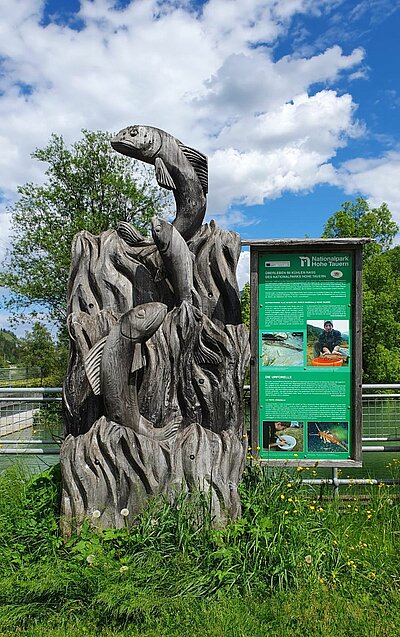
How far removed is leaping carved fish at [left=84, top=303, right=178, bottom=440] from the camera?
13.6 feet

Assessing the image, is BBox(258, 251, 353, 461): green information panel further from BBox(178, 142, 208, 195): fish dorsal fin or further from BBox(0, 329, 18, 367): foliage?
BBox(0, 329, 18, 367): foliage

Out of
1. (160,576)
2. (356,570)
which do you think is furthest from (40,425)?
(356,570)

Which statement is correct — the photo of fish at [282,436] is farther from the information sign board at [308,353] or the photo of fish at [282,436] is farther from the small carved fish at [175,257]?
the small carved fish at [175,257]

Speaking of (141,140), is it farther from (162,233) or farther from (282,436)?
(282,436)

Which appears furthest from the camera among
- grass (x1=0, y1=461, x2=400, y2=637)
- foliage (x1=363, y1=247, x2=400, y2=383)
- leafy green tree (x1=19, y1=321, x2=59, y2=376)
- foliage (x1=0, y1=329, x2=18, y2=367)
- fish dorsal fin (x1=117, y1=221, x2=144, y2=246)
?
foliage (x1=0, y1=329, x2=18, y2=367)

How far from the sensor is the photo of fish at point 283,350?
16.2 ft

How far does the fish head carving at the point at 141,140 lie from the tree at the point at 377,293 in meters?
16.7

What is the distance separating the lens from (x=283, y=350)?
496 centimetres

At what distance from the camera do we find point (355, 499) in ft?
15.9

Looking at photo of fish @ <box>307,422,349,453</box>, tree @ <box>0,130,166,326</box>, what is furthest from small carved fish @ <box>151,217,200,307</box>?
tree @ <box>0,130,166,326</box>

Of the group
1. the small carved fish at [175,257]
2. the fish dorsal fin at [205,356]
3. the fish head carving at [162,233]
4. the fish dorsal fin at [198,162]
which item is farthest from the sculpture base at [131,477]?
the fish dorsal fin at [198,162]

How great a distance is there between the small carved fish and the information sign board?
73 centimetres

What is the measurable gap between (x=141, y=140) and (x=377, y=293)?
19468 millimetres

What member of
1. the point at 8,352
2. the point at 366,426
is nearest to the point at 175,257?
the point at 366,426
